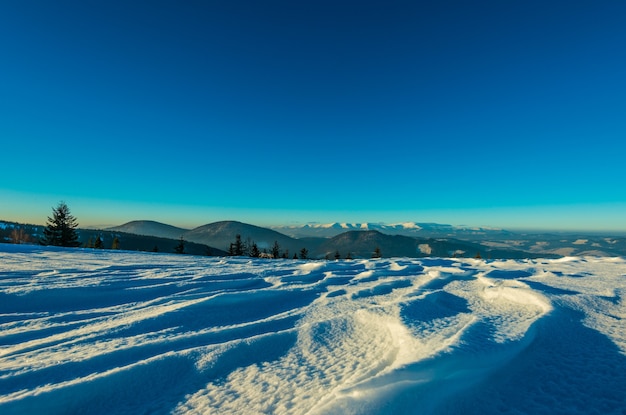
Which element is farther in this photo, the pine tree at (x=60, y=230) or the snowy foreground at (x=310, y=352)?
the pine tree at (x=60, y=230)

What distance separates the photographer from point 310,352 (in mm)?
2547

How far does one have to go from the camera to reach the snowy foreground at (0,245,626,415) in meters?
1.76

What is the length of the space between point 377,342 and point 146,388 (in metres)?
1.91

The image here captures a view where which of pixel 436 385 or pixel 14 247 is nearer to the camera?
pixel 436 385

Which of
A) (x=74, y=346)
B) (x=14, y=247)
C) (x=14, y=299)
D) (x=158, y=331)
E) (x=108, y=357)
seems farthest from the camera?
(x=14, y=247)

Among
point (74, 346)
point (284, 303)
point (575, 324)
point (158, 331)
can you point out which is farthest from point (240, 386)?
point (575, 324)

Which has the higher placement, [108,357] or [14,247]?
[14,247]

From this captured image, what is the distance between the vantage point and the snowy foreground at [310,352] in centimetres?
176

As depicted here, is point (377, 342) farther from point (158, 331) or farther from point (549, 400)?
point (158, 331)

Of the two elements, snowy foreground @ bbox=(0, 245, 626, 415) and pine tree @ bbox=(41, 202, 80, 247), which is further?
pine tree @ bbox=(41, 202, 80, 247)

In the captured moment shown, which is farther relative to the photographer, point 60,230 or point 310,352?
point 60,230

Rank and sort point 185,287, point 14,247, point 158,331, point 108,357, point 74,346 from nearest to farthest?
point 108,357
point 74,346
point 158,331
point 185,287
point 14,247

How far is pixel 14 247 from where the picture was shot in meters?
10.9

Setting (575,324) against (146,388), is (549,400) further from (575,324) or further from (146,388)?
(146,388)
